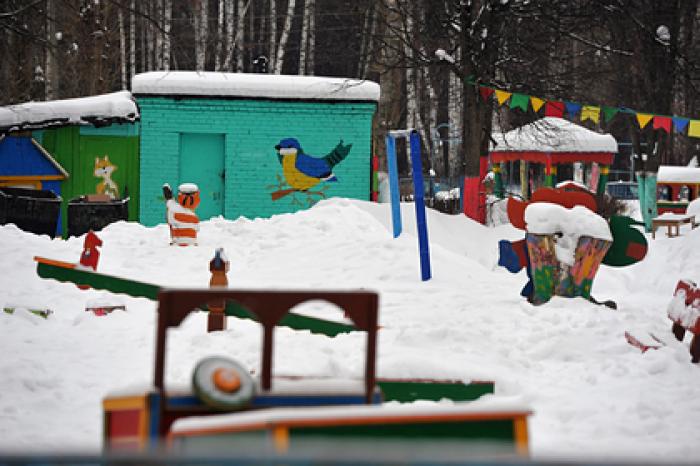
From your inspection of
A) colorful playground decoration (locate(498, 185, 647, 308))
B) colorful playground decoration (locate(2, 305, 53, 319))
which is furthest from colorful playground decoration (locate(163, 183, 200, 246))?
colorful playground decoration (locate(498, 185, 647, 308))

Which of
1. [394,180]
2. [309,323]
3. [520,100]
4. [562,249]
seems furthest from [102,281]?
[520,100]

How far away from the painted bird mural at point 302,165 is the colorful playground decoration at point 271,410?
14.4 meters

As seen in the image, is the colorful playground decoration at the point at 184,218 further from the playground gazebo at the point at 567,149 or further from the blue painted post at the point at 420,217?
the playground gazebo at the point at 567,149

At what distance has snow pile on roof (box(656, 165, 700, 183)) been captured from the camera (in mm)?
22078

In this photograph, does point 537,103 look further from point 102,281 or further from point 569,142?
point 569,142

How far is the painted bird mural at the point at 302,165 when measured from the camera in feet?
58.5

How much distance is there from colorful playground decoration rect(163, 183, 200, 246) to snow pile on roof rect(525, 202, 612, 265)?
645cm

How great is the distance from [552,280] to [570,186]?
8.71m

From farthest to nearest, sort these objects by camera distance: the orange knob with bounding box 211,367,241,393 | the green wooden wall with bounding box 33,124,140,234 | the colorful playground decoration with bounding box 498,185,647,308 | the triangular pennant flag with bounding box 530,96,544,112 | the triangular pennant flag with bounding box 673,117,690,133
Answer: the green wooden wall with bounding box 33,124,140,234
the triangular pennant flag with bounding box 530,96,544,112
the triangular pennant flag with bounding box 673,117,690,133
the colorful playground decoration with bounding box 498,185,647,308
the orange knob with bounding box 211,367,241,393

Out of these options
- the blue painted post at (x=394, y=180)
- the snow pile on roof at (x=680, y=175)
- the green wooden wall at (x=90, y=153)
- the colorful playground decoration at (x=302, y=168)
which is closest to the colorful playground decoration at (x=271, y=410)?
the blue painted post at (x=394, y=180)

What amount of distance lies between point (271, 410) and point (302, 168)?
49.0 feet

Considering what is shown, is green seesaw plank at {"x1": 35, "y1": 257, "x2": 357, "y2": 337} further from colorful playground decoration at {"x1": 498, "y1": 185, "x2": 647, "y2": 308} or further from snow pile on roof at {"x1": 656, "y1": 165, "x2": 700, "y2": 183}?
snow pile on roof at {"x1": 656, "y1": 165, "x2": 700, "y2": 183}

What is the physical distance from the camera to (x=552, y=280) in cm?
901

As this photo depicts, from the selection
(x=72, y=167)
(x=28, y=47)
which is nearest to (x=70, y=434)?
(x=72, y=167)
